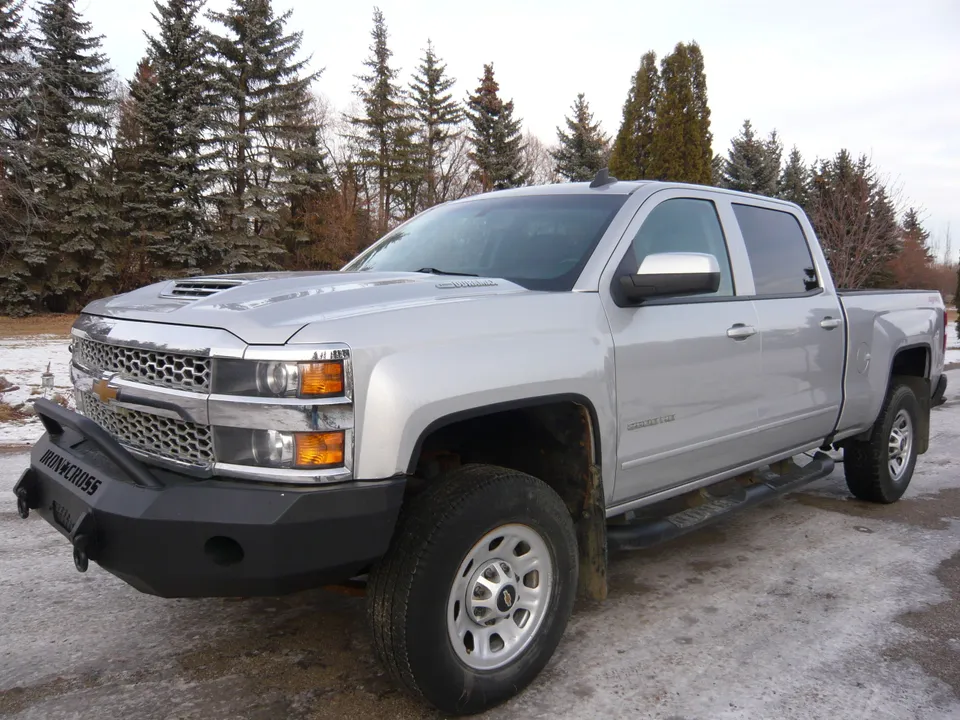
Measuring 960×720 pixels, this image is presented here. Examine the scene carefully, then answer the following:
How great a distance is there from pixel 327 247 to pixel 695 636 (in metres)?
29.0

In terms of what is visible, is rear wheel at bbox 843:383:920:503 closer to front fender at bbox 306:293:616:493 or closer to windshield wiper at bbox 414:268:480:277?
front fender at bbox 306:293:616:493

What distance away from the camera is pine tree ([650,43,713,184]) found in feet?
79.3

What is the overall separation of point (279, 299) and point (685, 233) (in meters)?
2.07

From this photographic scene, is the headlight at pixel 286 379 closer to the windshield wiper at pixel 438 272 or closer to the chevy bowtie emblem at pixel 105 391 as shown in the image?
the chevy bowtie emblem at pixel 105 391

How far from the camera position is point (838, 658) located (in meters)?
3.05

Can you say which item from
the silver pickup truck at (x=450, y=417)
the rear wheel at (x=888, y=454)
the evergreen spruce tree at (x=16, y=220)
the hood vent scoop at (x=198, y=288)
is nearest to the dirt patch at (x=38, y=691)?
the silver pickup truck at (x=450, y=417)

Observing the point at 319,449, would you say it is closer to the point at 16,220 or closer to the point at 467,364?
the point at 467,364

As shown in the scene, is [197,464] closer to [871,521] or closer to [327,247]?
[871,521]

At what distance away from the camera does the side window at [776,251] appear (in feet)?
13.3

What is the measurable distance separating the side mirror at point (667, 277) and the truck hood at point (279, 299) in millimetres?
463

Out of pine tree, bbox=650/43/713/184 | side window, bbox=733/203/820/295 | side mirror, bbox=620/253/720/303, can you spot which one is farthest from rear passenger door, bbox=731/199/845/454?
pine tree, bbox=650/43/713/184

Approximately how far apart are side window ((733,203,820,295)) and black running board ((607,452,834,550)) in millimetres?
1070

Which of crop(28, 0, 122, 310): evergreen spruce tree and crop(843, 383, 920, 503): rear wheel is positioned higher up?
crop(28, 0, 122, 310): evergreen spruce tree

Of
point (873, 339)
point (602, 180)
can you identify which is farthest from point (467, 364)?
point (873, 339)
